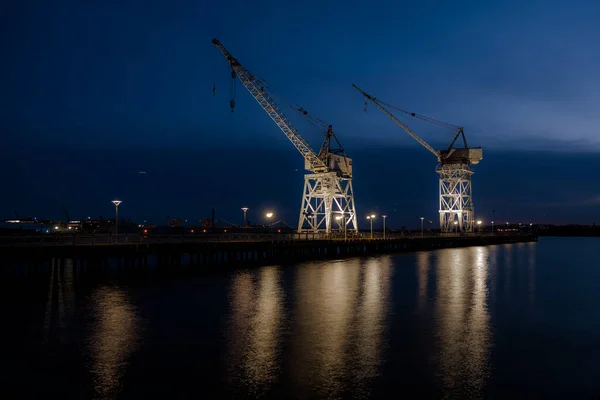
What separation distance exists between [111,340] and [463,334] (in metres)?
15.7

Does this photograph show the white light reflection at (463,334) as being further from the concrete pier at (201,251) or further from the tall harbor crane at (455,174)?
the tall harbor crane at (455,174)

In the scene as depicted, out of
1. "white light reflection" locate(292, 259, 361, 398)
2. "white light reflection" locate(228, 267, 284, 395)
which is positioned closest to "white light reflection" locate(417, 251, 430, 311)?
"white light reflection" locate(292, 259, 361, 398)

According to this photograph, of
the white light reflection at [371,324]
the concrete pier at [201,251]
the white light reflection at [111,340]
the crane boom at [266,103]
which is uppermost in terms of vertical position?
the crane boom at [266,103]

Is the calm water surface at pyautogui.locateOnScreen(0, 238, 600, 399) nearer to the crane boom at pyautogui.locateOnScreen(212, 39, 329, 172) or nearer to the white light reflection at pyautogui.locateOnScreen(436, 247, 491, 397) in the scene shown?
the white light reflection at pyautogui.locateOnScreen(436, 247, 491, 397)

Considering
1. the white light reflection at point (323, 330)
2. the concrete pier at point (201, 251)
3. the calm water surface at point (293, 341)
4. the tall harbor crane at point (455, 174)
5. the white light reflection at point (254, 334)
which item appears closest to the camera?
the calm water surface at point (293, 341)

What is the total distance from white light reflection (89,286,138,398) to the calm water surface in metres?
0.06

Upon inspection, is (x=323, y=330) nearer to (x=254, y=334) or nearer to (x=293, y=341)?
(x=293, y=341)

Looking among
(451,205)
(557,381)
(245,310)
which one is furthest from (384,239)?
(557,381)

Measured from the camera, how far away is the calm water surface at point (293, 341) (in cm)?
1469

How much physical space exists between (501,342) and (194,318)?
49.2 ft

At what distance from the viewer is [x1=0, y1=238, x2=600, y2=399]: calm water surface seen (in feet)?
48.2

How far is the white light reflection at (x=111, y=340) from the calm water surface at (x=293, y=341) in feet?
0.21

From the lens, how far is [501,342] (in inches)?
807

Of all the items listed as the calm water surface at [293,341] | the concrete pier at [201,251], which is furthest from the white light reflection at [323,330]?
the concrete pier at [201,251]
